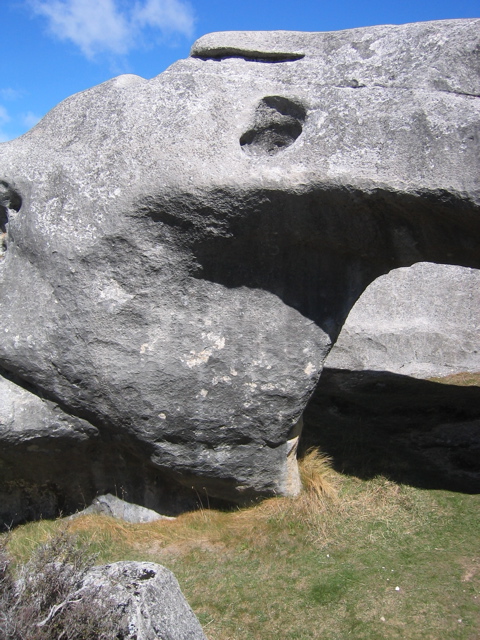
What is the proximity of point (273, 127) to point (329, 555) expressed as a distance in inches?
98.0

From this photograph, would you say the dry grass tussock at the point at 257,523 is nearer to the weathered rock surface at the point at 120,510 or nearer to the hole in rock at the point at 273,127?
the weathered rock surface at the point at 120,510

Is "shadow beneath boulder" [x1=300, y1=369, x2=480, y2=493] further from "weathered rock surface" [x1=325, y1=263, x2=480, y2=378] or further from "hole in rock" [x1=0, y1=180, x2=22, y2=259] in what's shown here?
"hole in rock" [x1=0, y1=180, x2=22, y2=259]

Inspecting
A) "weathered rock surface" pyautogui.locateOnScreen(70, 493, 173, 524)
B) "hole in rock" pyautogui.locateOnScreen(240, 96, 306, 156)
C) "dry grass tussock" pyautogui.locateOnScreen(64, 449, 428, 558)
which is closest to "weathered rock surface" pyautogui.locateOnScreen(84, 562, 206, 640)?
"dry grass tussock" pyautogui.locateOnScreen(64, 449, 428, 558)

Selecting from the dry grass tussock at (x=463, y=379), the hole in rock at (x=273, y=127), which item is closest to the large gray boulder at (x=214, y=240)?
the hole in rock at (x=273, y=127)

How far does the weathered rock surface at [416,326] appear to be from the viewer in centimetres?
710

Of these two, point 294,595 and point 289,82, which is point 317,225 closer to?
point 289,82

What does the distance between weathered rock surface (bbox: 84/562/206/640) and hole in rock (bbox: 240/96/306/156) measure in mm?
2345

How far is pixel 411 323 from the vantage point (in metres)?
7.30

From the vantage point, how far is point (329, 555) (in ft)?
11.8

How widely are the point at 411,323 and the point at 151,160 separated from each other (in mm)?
4541

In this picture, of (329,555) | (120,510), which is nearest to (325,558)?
(329,555)

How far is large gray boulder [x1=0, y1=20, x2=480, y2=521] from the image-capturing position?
3.47m

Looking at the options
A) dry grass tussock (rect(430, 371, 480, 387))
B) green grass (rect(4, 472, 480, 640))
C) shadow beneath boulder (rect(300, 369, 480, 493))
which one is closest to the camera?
green grass (rect(4, 472, 480, 640))

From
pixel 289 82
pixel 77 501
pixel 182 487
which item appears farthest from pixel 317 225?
pixel 77 501
